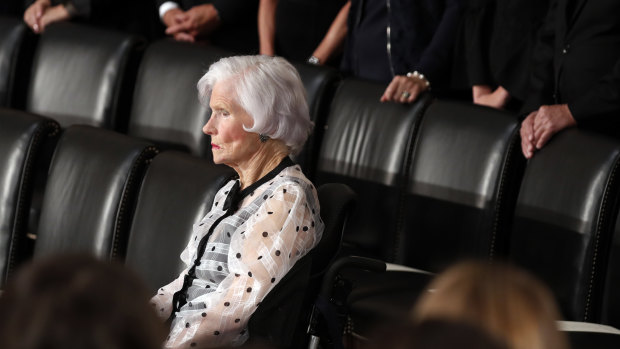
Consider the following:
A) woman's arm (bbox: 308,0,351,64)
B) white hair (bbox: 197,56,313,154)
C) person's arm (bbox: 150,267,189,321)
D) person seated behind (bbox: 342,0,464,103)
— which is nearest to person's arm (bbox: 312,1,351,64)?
woman's arm (bbox: 308,0,351,64)

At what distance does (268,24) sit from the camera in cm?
361

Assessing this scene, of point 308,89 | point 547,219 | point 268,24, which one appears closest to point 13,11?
point 268,24

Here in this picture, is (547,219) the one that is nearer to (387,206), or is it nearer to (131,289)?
(387,206)

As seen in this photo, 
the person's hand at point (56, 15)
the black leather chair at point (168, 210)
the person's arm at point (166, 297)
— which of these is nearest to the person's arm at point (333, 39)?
the person's hand at point (56, 15)

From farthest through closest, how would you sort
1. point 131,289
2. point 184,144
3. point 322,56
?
point 322,56
point 184,144
point 131,289

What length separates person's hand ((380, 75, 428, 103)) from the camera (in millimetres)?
2887

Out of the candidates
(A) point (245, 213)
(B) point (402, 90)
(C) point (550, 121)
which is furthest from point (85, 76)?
(C) point (550, 121)

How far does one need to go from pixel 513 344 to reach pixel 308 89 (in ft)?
7.50

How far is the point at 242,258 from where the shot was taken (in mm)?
1938

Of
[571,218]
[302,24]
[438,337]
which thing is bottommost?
[571,218]

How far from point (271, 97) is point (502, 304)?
4.47 feet

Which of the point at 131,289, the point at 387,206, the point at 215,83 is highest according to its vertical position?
the point at 215,83

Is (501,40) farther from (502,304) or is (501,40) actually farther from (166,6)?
(502,304)

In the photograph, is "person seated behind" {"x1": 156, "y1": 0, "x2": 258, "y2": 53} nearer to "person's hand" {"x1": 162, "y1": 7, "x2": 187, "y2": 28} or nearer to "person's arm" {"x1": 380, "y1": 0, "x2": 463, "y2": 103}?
"person's hand" {"x1": 162, "y1": 7, "x2": 187, "y2": 28}
